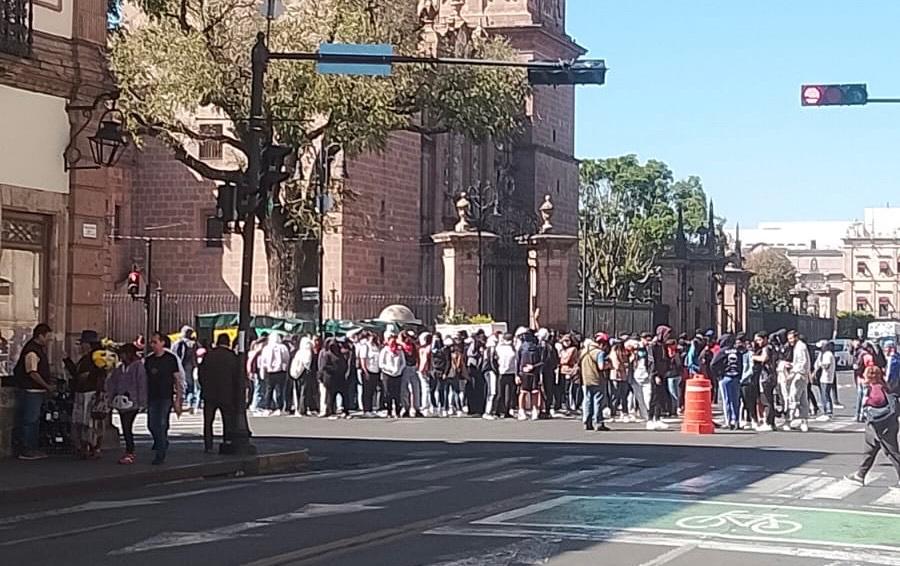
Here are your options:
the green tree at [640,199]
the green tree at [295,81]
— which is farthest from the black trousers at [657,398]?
the green tree at [640,199]

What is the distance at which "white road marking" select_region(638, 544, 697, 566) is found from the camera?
36.6 ft

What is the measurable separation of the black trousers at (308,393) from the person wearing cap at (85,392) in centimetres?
1199

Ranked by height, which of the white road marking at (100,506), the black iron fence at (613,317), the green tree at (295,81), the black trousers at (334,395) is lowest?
the white road marking at (100,506)

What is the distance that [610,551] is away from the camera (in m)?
11.7

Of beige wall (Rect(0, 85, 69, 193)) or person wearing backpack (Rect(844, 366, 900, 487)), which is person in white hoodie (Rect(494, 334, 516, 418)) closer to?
beige wall (Rect(0, 85, 69, 193))

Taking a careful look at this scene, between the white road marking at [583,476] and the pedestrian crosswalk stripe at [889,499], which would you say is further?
the white road marking at [583,476]

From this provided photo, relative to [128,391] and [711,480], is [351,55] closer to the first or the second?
[128,391]

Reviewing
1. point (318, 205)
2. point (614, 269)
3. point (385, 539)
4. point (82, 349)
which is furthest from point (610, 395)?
point (614, 269)

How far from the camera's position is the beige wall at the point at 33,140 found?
1934 cm

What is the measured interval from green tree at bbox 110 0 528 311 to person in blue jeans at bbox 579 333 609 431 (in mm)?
8866

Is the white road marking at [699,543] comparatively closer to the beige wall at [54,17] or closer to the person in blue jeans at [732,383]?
the beige wall at [54,17]

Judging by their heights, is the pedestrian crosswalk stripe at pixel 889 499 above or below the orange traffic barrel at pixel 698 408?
below

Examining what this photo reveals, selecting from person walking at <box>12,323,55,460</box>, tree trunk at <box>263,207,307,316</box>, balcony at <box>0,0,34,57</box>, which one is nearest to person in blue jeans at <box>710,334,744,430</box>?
tree trunk at <box>263,207,307,316</box>

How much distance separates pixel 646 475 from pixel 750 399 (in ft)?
31.7
